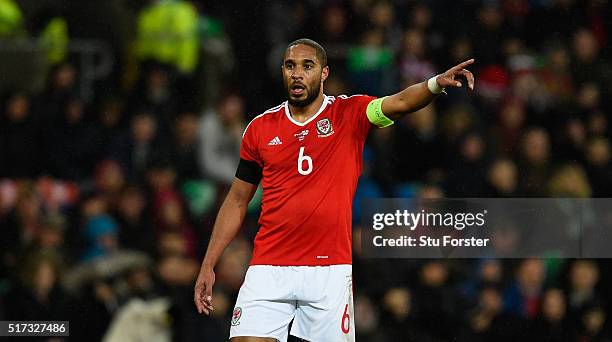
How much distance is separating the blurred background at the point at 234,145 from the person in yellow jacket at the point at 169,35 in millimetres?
17

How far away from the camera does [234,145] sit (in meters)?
8.73

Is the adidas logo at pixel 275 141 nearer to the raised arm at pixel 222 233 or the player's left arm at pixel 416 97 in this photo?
the raised arm at pixel 222 233

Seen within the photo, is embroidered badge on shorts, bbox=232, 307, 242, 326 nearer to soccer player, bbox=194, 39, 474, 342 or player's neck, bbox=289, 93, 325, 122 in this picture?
soccer player, bbox=194, 39, 474, 342

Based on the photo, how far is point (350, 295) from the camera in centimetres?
554

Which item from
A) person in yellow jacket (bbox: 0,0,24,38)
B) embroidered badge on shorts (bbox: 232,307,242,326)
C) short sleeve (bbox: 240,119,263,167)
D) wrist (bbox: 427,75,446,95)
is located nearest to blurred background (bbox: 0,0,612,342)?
person in yellow jacket (bbox: 0,0,24,38)

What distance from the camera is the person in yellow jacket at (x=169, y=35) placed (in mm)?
9047

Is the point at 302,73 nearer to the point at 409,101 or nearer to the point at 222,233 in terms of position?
the point at 409,101

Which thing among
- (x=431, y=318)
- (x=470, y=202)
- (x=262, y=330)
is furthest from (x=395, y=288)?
(x=262, y=330)

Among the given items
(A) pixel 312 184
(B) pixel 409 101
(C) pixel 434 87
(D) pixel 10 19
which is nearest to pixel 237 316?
(A) pixel 312 184

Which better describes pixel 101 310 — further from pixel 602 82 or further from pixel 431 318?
pixel 602 82

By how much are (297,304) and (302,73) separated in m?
1.05

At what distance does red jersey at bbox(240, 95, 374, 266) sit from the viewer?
5.50 m

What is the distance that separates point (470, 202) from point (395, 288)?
2.86 feet

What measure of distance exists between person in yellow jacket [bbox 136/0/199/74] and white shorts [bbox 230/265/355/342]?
A: 383cm
